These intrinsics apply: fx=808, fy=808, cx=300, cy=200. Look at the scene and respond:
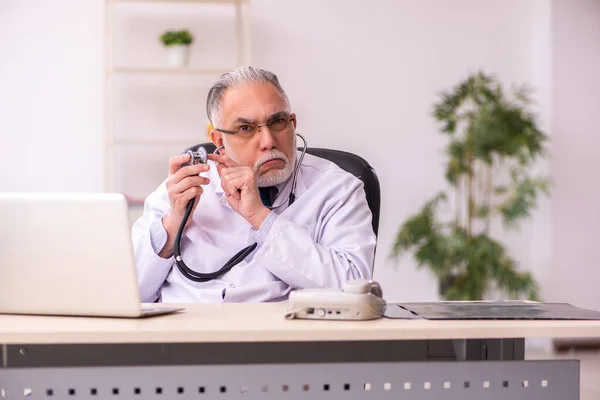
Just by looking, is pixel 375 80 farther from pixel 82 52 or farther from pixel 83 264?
pixel 83 264

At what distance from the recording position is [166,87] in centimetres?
488

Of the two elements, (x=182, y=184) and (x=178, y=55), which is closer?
(x=182, y=184)

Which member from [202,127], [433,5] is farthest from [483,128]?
[202,127]

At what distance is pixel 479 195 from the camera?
4.99 m

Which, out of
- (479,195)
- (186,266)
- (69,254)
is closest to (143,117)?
(479,195)

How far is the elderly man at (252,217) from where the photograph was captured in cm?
196

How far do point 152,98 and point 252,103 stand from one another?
2825 mm

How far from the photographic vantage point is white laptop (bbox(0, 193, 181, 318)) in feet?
4.51

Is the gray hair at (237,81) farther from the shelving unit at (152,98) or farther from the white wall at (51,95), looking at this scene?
the white wall at (51,95)

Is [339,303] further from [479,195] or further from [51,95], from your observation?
[51,95]

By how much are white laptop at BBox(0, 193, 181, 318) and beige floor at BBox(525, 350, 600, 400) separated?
2395 millimetres

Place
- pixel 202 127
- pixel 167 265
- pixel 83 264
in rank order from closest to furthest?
pixel 83 264 < pixel 167 265 < pixel 202 127

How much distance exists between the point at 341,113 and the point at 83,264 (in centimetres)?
374

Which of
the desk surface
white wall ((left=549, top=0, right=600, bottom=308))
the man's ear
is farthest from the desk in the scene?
white wall ((left=549, top=0, right=600, bottom=308))
